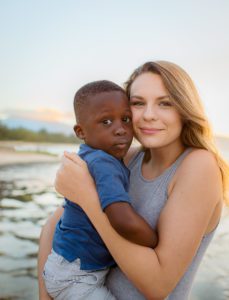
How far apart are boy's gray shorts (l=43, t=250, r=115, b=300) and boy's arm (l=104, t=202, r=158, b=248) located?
14.1 inches

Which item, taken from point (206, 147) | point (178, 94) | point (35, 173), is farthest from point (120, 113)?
point (35, 173)

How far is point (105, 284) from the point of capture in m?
2.31

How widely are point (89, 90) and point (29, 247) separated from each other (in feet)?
10.2

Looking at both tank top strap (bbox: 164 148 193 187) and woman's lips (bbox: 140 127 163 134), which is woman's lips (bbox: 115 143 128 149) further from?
tank top strap (bbox: 164 148 193 187)

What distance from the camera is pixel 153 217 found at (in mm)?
2197

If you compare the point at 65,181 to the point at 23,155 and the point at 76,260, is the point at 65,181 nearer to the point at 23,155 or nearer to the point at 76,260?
the point at 76,260

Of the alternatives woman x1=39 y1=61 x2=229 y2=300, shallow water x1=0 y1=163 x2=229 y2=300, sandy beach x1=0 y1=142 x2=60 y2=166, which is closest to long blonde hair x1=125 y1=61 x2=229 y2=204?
woman x1=39 y1=61 x2=229 y2=300

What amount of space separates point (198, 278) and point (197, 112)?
99.9 inches

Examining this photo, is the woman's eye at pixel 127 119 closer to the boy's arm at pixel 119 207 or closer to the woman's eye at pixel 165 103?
the woman's eye at pixel 165 103

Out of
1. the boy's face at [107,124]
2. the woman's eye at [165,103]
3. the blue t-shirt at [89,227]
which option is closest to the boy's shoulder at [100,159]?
the blue t-shirt at [89,227]

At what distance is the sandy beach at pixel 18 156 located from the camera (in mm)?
12309

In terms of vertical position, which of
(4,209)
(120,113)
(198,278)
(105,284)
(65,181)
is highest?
(120,113)

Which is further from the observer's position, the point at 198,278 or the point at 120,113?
the point at 198,278

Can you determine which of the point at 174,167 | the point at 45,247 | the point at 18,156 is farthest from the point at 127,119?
the point at 18,156
